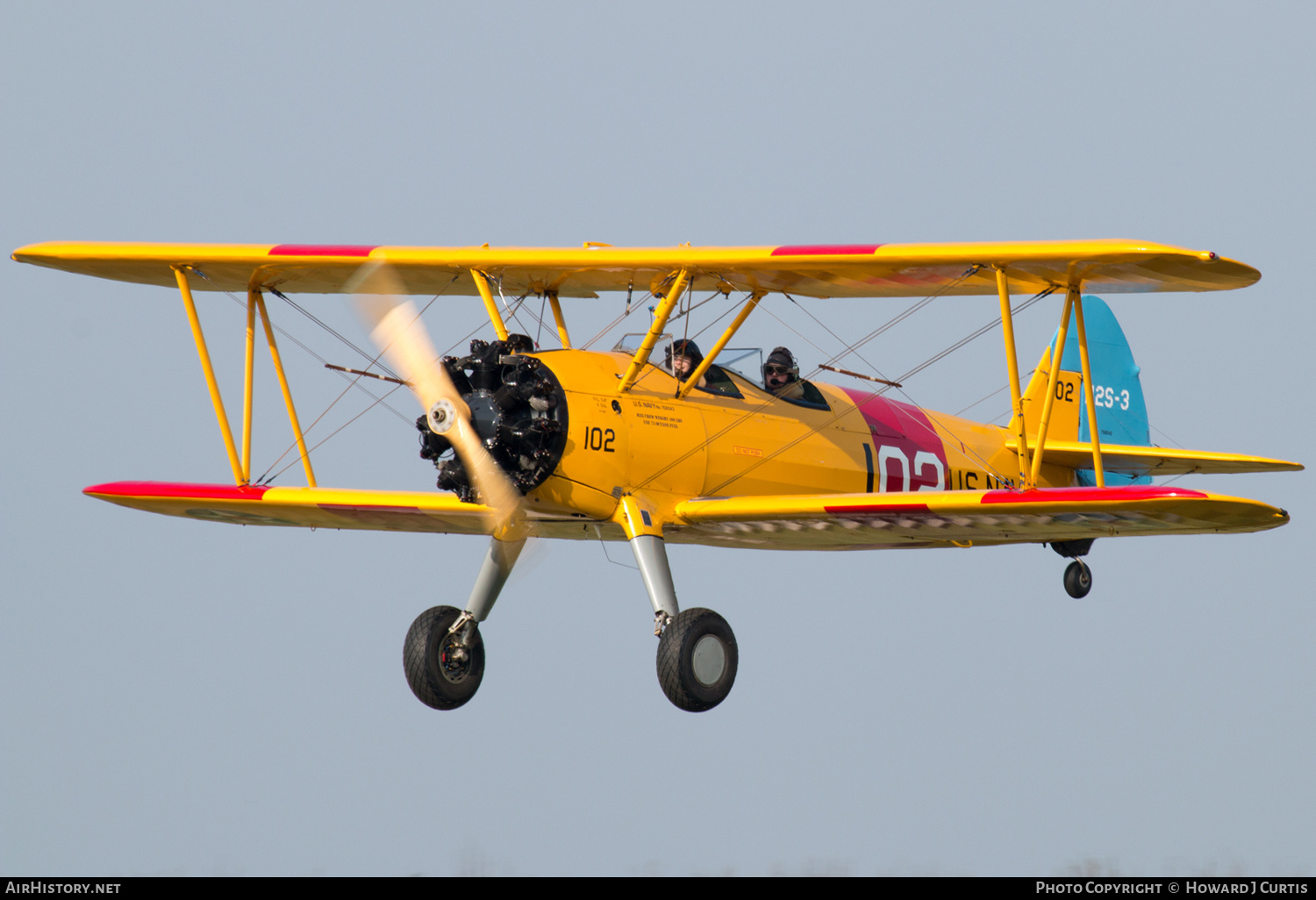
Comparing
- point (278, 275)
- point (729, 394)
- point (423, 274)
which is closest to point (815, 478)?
point (729, 394)

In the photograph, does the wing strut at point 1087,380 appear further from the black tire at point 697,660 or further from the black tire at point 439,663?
the black tire at point 439,663

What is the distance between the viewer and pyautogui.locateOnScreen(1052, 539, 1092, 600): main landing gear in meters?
16.5

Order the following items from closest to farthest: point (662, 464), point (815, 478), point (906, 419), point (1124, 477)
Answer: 1. point (662, 464)
2. point (815, 478)
3. point (906, 419)
4. point (1124, 477)

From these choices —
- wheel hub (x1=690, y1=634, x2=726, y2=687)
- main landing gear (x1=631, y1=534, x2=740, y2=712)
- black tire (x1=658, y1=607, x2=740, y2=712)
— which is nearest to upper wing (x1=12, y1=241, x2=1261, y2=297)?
main landing gear (x1=631, y1=534, x2=740, y2=712)

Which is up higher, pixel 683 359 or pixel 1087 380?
pixel 683 359

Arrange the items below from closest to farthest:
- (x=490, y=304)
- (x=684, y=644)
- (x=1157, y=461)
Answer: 1. (x=684, y=644)
2. (x=490, y=304)
3. (x=1157, y=461)

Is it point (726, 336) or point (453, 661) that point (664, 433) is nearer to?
point (726, 336)

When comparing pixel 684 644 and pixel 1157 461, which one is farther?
pixel 1157 461

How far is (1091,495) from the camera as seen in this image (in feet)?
38.1

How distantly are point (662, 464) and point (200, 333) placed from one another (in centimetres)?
408

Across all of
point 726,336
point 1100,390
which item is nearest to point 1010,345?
point 726,336

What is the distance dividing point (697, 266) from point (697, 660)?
2.88 metres

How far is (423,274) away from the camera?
46.0 ft

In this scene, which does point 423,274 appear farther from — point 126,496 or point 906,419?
point 906,419
